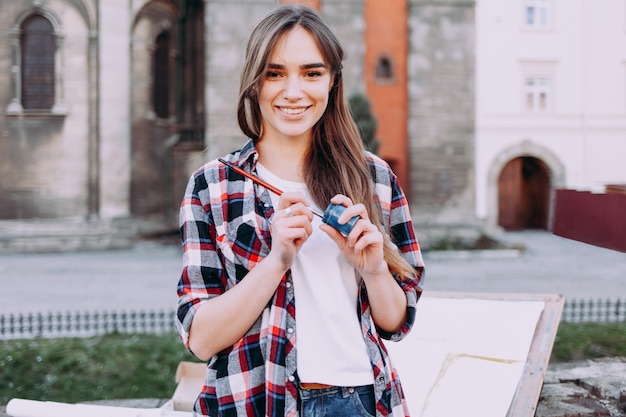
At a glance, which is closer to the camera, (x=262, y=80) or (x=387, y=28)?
(x=262, y=80)

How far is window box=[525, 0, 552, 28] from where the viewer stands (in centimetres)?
1368

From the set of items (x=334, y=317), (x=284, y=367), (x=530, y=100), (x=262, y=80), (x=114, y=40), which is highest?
(x=114, y=40)

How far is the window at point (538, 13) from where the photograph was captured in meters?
13.7

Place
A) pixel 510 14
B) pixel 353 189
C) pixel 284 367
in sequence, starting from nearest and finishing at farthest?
pixel 284 367
pixel 353 189
pixel 510 14

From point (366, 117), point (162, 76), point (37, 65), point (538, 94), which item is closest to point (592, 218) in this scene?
point (366, 117)

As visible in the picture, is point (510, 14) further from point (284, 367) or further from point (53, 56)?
point (284, 367)

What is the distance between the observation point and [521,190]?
15000 millimetres

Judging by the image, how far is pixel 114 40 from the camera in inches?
547

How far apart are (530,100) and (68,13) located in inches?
440

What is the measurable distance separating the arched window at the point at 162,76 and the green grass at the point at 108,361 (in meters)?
10.7

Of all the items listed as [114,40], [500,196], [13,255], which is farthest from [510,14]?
[13,255]

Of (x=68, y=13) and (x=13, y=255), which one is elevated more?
(x=68, y=13)

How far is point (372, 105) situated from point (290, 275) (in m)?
13.4

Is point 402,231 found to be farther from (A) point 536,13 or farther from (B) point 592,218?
(A) point 536,13
